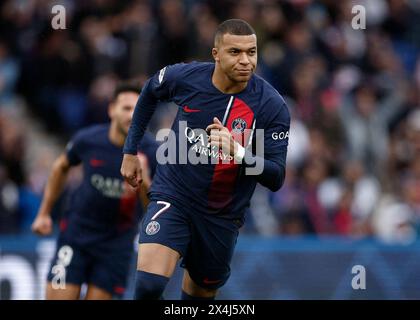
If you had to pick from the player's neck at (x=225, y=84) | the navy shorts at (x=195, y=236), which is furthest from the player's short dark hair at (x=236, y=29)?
the navy shorts at (x=195, y=236)

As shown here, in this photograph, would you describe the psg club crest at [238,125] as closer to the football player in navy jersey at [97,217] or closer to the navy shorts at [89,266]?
the football player in navy jersey at [97,217]

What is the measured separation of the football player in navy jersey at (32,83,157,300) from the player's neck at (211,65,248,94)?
5.99 feet

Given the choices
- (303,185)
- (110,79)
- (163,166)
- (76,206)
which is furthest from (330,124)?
(163,166)

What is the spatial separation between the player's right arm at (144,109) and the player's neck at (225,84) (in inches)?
12.8

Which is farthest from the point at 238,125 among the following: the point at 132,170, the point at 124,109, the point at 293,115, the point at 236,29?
the point at 293,115

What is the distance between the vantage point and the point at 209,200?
8625 millimetres

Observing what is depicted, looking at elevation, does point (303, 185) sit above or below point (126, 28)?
below

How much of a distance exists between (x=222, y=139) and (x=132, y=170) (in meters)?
1.07

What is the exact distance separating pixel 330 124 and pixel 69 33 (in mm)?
4182

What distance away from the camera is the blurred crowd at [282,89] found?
14859mm

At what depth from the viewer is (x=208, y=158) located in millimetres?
8539

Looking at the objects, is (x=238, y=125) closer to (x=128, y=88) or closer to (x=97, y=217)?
(x=128, y=88)
